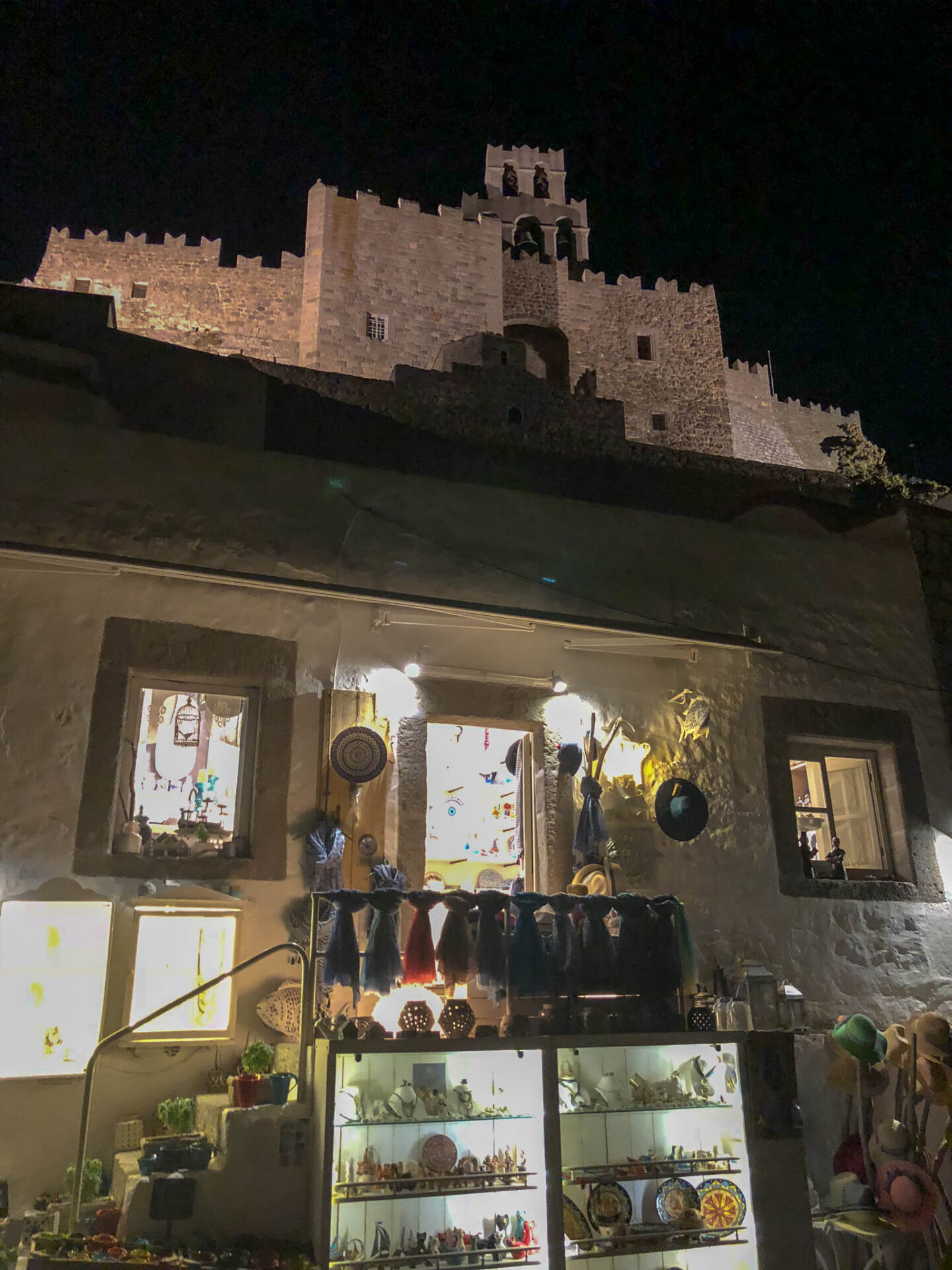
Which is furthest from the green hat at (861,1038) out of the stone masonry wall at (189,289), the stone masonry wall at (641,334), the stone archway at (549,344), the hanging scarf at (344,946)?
the stone archway at (549,344)

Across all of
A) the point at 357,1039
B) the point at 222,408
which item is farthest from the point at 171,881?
the point at 222,408

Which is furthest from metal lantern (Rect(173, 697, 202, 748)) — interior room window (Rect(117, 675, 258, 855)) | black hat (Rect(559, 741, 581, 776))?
black hat (Rect(559, 741, 581, 776))

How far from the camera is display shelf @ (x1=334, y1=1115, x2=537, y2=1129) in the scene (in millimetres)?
5289

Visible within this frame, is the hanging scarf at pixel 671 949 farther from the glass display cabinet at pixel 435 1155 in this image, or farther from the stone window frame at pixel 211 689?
the stone window frame at pixel 211 689

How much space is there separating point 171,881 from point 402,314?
20.9 meters

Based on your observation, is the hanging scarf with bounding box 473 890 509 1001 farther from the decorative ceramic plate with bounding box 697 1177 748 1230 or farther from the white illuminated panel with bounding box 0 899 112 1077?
the white illuminated panel with bounding box 0 899 112 1077

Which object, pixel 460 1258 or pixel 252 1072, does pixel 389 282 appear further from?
pixel 460 1258

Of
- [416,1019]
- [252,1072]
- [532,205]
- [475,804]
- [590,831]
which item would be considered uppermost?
[532,205]

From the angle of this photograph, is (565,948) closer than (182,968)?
Yes

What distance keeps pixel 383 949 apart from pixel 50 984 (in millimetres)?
2101

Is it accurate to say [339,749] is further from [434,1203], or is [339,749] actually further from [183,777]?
[434,1203]

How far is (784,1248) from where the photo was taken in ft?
18.8

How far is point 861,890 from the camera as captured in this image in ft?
26.8

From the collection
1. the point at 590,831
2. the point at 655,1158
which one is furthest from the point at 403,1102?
the point at 590,831
